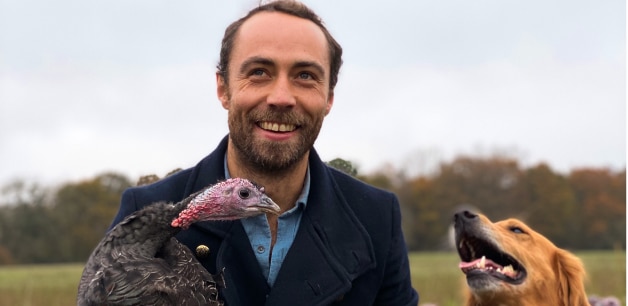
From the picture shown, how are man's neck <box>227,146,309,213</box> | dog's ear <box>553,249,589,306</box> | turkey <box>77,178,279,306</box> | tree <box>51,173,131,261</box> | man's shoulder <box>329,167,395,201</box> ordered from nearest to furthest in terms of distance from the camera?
1. turkey <box>77,178,279,306</box>
2. man's neck <box>227,146,309,213</box>
3. man's shoulder <box>329,167,395,201</box>
4. dog's ear <box>553,249,589,306</box>
5. tree <box>51,173,131,261</box>

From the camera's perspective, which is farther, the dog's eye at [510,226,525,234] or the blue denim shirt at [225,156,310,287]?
the dog's eye at [510,226,525,234]

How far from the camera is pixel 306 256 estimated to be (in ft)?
14.6

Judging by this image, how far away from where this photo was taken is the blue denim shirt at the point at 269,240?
453cm

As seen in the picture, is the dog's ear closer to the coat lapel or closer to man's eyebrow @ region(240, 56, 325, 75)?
the coat lapel

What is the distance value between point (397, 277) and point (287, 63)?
62.9 inches

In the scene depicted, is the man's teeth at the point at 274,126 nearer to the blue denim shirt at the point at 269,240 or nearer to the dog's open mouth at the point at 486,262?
the blue denim shirt at the point at 269,240

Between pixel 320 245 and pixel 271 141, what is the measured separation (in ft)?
2.17

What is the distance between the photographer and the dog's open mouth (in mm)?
5469

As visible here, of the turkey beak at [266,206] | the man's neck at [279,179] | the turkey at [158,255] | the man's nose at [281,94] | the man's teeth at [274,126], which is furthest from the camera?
the man's neck at [279,179]

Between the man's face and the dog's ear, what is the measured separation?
218 cm

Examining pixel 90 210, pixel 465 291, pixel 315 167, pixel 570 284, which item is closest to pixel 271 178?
pixel 315 167

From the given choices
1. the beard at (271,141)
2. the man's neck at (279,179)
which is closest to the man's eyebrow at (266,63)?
the beard at (271,141)

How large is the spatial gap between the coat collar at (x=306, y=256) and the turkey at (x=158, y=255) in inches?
22.8

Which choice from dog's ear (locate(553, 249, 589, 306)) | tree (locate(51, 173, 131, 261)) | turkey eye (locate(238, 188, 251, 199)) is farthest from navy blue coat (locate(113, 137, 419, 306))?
tree (locate(51, 173, 131, 261))
